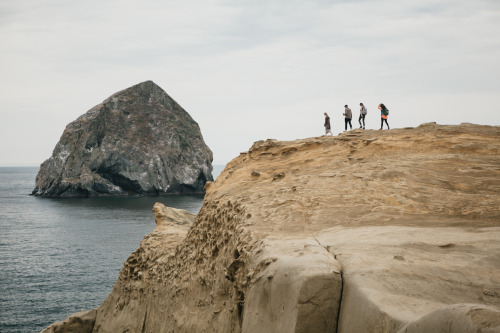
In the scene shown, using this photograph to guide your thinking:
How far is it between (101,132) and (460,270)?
5956 inches

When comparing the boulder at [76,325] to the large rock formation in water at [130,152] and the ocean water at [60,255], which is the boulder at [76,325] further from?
the large rock formation in water at [130,152]

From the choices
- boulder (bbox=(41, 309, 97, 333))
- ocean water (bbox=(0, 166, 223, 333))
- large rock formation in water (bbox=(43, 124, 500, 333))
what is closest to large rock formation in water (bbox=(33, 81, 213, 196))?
ocean water (bbox=(0, 166, 223, 333))

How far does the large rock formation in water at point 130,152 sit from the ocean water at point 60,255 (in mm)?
28497

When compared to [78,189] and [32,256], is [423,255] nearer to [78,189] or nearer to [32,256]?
Result: [32,256]

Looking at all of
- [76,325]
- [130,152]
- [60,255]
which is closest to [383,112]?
[76,325]

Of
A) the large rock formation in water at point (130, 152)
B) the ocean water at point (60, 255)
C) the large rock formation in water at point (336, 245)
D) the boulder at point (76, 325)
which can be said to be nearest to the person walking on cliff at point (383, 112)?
the large rock formation in water at point (336, 245)

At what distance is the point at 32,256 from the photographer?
57.6 m

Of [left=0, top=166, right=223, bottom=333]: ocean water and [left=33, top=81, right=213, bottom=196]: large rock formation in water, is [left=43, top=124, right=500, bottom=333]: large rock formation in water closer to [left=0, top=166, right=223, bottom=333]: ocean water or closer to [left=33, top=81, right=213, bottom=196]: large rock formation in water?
[left=0, top=166, right=223, bottom=333]: ocean water

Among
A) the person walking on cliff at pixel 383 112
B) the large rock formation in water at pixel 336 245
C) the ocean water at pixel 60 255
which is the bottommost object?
the ocean water at pixel 60 255

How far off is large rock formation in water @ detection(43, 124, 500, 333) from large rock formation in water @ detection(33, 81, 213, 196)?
401 ft

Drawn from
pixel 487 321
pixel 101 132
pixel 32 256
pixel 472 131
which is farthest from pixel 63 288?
pixel 101 132

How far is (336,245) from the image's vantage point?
9477 millimetres

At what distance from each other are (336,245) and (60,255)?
56291 mm

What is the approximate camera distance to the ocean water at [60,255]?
3925 centimetres
